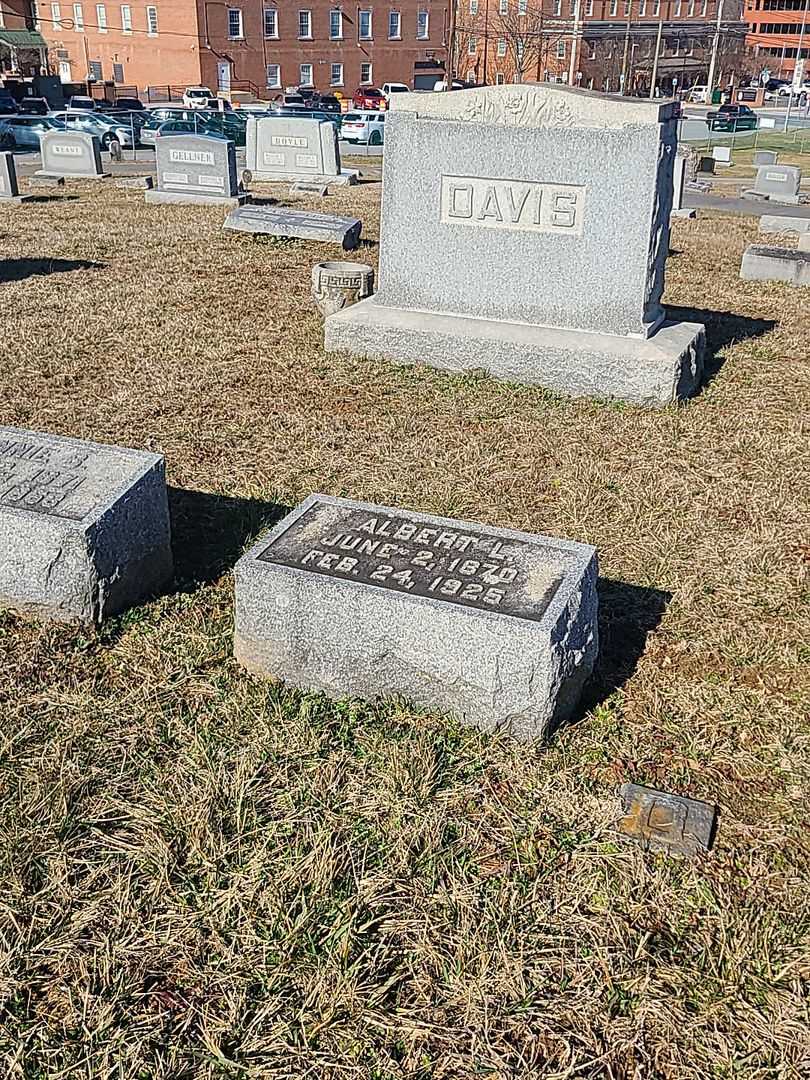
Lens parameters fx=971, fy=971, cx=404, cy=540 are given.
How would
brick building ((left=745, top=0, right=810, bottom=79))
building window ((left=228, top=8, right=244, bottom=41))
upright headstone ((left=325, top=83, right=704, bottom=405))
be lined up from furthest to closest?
brick building ((left=745, top=0, right=810, bottom=79)), building window ((left=228, top=8, right=244, bottom=41)), upright headstone ((left=325, top=83, right=704, bottom=405))

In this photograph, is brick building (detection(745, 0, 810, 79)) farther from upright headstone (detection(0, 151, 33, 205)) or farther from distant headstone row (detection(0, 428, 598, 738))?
distant headstone row (detection(0, 428, 598, 738))

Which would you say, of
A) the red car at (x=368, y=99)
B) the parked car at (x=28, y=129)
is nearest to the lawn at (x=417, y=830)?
the parked car at (x=28, y=129)

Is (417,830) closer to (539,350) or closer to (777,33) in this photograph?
(539,350)

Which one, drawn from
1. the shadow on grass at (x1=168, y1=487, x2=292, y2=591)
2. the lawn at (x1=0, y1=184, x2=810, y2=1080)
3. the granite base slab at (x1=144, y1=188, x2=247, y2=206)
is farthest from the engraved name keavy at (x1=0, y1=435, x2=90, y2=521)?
the granite base slab at (x1=144, y1=188, x2=247, y2=206)

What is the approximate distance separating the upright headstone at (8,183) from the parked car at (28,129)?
13.4m

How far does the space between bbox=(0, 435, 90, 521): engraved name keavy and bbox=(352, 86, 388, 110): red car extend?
4552 cm

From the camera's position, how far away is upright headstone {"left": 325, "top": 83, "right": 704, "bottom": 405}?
6.91 metres

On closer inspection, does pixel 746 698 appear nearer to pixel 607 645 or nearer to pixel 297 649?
pixel 607 645

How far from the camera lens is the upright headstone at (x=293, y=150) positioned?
752 inches

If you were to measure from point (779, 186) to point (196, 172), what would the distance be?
39.5 ft

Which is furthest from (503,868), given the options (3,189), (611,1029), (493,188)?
(3,189)

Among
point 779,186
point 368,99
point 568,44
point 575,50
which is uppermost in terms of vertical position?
point 568,44

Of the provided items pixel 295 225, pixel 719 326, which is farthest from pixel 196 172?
pixel 719 326

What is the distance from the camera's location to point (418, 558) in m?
3.77
